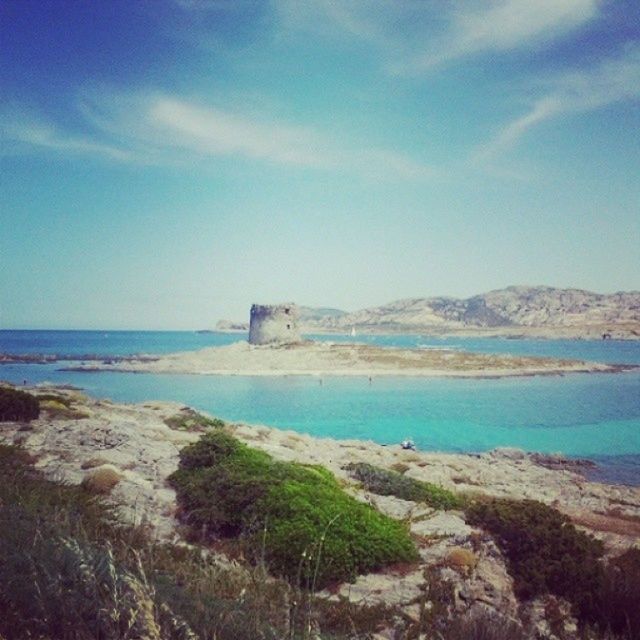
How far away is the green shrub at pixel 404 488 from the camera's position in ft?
38.0

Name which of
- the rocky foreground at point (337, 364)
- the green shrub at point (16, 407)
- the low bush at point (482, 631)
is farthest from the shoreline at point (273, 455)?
the rocky foreground at point (337, 364)

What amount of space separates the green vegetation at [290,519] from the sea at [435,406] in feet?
57.2

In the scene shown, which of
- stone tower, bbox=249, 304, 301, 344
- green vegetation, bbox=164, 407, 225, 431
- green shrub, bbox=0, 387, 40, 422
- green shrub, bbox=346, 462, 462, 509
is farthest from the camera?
stone tower, bbox=249, 304, 301, 344

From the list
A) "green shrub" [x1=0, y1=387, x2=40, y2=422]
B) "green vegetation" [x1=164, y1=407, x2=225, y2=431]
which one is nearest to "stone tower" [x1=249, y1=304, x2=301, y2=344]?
"green vegetation" [x1=164, y1=407, x2=225, y2=431]

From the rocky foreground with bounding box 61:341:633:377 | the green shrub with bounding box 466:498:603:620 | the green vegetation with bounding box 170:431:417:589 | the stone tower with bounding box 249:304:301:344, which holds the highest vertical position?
the stone tower with bounding box 249:304:301:344

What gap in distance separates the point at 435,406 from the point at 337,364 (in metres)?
28.1

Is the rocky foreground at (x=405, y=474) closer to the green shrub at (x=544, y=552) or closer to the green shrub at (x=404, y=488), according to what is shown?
the green shrub at (x=544, y=552)

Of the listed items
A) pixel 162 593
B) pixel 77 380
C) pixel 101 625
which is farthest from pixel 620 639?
pixel 77 380

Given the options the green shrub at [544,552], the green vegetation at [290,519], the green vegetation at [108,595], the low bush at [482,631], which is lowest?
the green shrub at [544,552]

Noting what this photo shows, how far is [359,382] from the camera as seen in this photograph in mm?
55125

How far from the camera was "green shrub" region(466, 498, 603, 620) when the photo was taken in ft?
22.5

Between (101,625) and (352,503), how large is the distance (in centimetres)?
627

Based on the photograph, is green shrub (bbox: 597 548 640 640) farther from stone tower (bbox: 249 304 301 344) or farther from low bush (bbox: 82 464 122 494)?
stone tower (bbox: 249 304 301 344)

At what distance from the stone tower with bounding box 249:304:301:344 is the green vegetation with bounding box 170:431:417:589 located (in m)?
68.9
